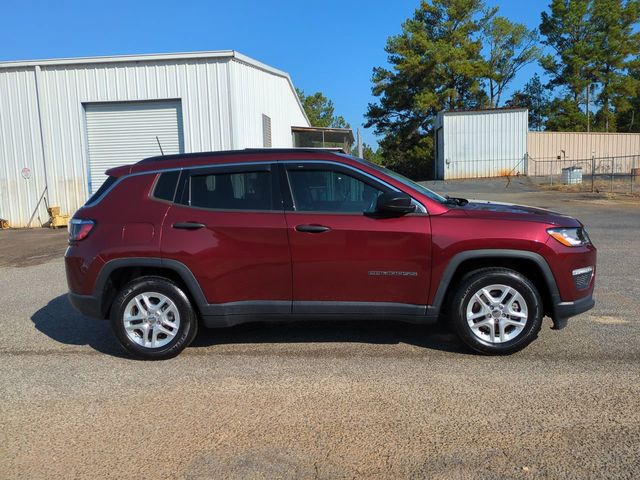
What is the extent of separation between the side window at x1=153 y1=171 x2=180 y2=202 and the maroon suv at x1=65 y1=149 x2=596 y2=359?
13mm

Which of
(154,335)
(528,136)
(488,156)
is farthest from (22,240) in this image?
(528,136)

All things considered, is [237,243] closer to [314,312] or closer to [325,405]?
[314,312]

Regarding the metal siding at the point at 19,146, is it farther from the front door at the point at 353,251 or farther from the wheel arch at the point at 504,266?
the wheel arch at the point at 504,266

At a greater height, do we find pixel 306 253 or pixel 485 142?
pixel 485 142

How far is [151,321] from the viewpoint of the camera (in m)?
4.74

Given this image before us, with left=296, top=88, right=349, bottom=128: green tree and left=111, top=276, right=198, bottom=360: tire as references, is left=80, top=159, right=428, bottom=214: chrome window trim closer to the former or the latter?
left=111, top=276, right=198, bottom=360: tire

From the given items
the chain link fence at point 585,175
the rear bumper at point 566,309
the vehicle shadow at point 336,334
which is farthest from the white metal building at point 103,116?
the chain link fence at point 585,175

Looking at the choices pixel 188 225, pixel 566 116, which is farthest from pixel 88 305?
pixel 566 116

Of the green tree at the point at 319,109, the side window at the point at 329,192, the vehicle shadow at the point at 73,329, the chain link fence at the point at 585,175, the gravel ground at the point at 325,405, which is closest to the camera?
the gravel ground at the point at 325,405

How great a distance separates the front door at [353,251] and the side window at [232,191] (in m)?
0.26

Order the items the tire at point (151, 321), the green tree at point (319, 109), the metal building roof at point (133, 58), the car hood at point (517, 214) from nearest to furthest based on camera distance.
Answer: the car hood at point (517, 214), the tire at point (151, 321), the metal building roof at point (133, 58), the green tree at point (319, 109)

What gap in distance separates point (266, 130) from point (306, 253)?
50.7 ft

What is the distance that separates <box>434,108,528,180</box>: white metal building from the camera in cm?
3500

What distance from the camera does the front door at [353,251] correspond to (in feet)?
14.6
